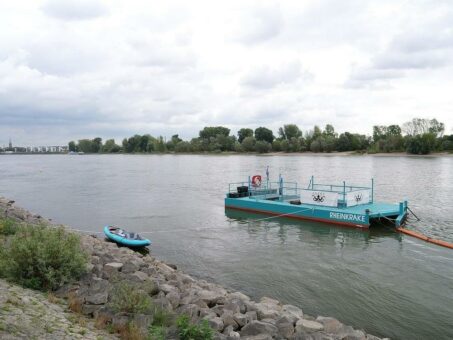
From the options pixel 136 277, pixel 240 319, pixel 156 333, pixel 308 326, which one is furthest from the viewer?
pixel 136 277

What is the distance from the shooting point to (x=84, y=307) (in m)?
→ 8.11

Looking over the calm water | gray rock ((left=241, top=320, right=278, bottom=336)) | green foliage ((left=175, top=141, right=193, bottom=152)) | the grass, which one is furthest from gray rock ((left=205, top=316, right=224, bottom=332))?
green foliage ((left=175, top=141, right=193, bottom=152))

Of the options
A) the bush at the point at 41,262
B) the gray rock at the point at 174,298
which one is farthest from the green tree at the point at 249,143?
the bush at the point at 41,262

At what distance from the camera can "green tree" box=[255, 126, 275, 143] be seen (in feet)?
575

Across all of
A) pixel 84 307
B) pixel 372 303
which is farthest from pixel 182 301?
pixel 372 303

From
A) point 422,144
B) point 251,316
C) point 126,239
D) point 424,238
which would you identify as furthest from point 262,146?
point 251,316

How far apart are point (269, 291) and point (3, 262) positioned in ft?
30.1

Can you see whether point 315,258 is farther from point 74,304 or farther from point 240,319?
point 74,304

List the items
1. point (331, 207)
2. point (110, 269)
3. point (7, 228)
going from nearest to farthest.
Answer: point (110, 269)
point (7, 228)
point (331, 207)

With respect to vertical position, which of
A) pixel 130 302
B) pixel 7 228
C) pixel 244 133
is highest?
pixel 244 133

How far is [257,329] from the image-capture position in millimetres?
8516

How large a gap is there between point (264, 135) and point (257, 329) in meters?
168

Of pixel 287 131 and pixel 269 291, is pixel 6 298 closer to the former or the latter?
pixel 269 291

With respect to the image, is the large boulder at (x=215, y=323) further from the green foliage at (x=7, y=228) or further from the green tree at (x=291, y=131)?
the green tree at (x=291, y=131)
